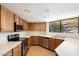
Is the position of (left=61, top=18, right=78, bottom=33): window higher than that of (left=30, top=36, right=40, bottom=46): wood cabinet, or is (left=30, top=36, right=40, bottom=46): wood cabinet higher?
(left=61, top=18, right=78, bottom=33): window

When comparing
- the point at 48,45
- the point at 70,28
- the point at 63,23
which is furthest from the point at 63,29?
the point at 48,45

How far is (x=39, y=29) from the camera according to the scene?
8.29m

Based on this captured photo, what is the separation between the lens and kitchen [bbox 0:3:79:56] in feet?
8.66

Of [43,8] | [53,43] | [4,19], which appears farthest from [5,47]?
[53,43]

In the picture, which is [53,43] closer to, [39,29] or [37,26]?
[39,29]

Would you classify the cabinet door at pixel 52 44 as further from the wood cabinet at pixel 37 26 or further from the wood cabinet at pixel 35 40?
the wood cabinet at pixel 37 26

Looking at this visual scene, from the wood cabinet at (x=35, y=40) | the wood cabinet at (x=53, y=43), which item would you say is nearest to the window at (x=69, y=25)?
the wood cabinet at (x=53, y=43)

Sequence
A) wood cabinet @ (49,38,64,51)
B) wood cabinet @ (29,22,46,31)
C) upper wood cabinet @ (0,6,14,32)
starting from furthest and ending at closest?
1. wood cabinet @ (29,22,46,31)
2. wood cabinet @ (49,38,64,51)
3. upper wood cabinet @ (0,6,14,32)

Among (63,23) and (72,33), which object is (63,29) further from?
(72,33)

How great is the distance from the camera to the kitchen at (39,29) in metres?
2.64

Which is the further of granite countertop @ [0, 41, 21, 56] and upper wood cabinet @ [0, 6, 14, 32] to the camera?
upper wood cabinet @ [0, 6, 14, 32]

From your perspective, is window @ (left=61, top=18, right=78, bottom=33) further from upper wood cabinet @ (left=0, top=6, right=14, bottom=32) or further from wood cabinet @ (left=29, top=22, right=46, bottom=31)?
upper wood cabinet @ (left=0, top=6, right=14, bottom=32)

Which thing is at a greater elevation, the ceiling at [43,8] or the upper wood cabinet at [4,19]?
the ceiling at [43,8]

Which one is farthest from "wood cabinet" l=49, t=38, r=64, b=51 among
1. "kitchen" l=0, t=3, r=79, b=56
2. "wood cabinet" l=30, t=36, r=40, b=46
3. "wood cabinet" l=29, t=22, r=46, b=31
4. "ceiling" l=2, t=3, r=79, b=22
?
"wood cabinet" l=29, t=22, r=46, b=31
